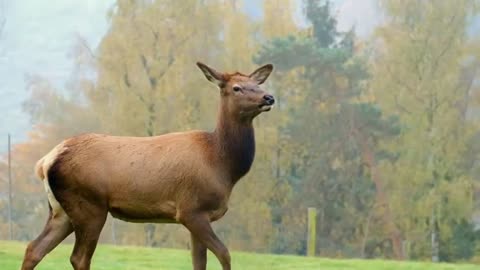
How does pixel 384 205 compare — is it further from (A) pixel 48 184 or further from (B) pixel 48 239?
(A) pixel 48 184

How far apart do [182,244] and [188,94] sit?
12.5 ft

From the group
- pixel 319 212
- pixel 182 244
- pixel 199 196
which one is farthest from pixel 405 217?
pixel 199 196

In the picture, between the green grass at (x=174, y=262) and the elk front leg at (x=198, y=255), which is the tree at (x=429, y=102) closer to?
the green grass at (x=174, y=262)

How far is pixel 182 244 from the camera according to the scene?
21.2 m

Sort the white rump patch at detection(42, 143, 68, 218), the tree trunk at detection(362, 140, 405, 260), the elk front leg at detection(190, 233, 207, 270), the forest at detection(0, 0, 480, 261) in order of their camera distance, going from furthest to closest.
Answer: the tree trunk at detection(362, 140, 405, 260) < the forest at detection(0, 0, 480, 261) < the elk front leg at detection(190, 233, 207, 270) < the white rump patch at detection(42, 143, 68, 218)

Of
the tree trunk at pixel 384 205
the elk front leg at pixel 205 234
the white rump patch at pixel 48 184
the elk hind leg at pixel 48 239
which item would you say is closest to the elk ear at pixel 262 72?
the elk front leg at pixel 205 234

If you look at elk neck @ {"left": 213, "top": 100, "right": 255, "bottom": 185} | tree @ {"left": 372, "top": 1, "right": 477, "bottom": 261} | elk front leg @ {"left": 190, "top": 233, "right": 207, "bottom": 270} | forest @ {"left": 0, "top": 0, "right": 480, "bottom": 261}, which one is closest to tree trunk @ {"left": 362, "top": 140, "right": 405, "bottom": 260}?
forest @ {"left": 0, "top": 0, "right": 480, "bottom": 261}

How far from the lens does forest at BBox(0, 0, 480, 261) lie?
66.2 feet

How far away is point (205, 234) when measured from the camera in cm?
490

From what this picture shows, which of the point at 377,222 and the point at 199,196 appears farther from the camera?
the point at 377,222

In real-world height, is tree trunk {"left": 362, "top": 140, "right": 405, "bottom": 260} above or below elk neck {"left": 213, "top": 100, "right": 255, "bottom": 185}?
below

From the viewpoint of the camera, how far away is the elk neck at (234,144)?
17.0ft

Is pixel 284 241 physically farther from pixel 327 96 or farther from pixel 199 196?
pixel 199 196

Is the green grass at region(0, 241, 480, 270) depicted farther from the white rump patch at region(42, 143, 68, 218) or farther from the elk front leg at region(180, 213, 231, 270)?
the elk front leg at region(180, 213, 231, 270)
